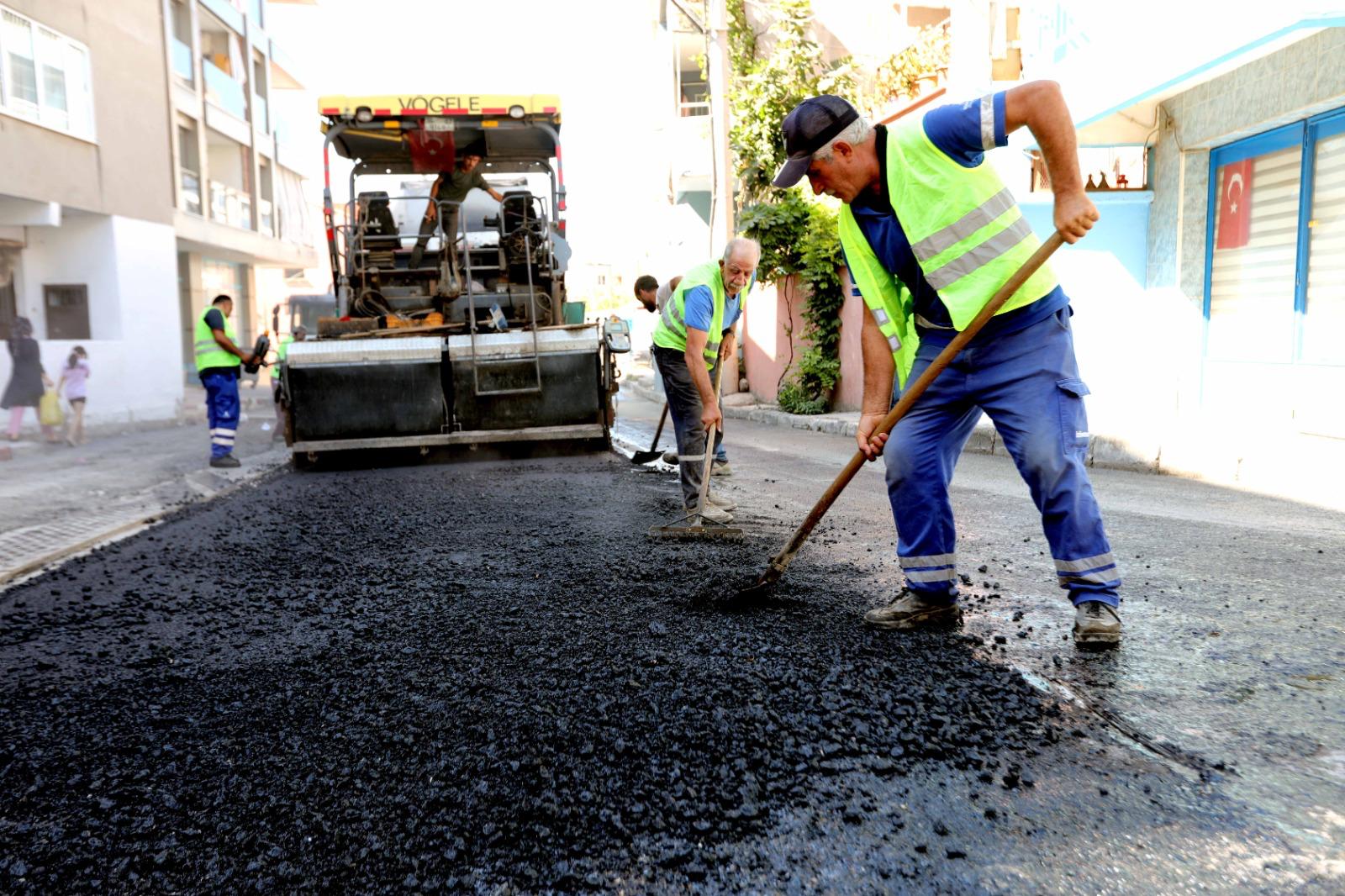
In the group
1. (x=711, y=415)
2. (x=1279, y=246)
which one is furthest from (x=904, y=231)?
(x=1279, y=246)

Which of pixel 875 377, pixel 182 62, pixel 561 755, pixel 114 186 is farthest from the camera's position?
pixel 182 62

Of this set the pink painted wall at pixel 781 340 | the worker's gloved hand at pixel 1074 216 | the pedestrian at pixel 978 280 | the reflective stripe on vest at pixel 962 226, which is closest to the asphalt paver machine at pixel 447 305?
the pink painted wall at pixel 781 340

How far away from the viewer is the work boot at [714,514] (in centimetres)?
492

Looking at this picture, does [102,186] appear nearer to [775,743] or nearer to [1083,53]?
[1083,53]

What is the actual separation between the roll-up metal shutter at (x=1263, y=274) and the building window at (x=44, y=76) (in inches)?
538

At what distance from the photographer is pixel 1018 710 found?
2346 millimetres

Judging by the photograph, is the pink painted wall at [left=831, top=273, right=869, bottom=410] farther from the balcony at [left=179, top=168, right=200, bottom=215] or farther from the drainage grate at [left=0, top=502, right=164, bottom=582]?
the balcony at [left=179, top=168, right=200, bottom=215]

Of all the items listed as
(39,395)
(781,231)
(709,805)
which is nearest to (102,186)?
(39,395)

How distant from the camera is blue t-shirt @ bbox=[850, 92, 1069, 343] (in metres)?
2.76

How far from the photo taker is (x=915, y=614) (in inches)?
122

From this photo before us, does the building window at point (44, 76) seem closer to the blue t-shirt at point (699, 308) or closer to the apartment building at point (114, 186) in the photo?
the apartment building at point (114, 186)

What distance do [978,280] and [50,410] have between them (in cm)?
1203

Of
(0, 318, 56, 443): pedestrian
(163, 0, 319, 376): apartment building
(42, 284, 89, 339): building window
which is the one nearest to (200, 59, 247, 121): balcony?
(163, 0, 319, 376): apartment building

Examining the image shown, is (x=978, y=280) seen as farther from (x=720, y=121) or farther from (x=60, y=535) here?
(x=720, y=121)
